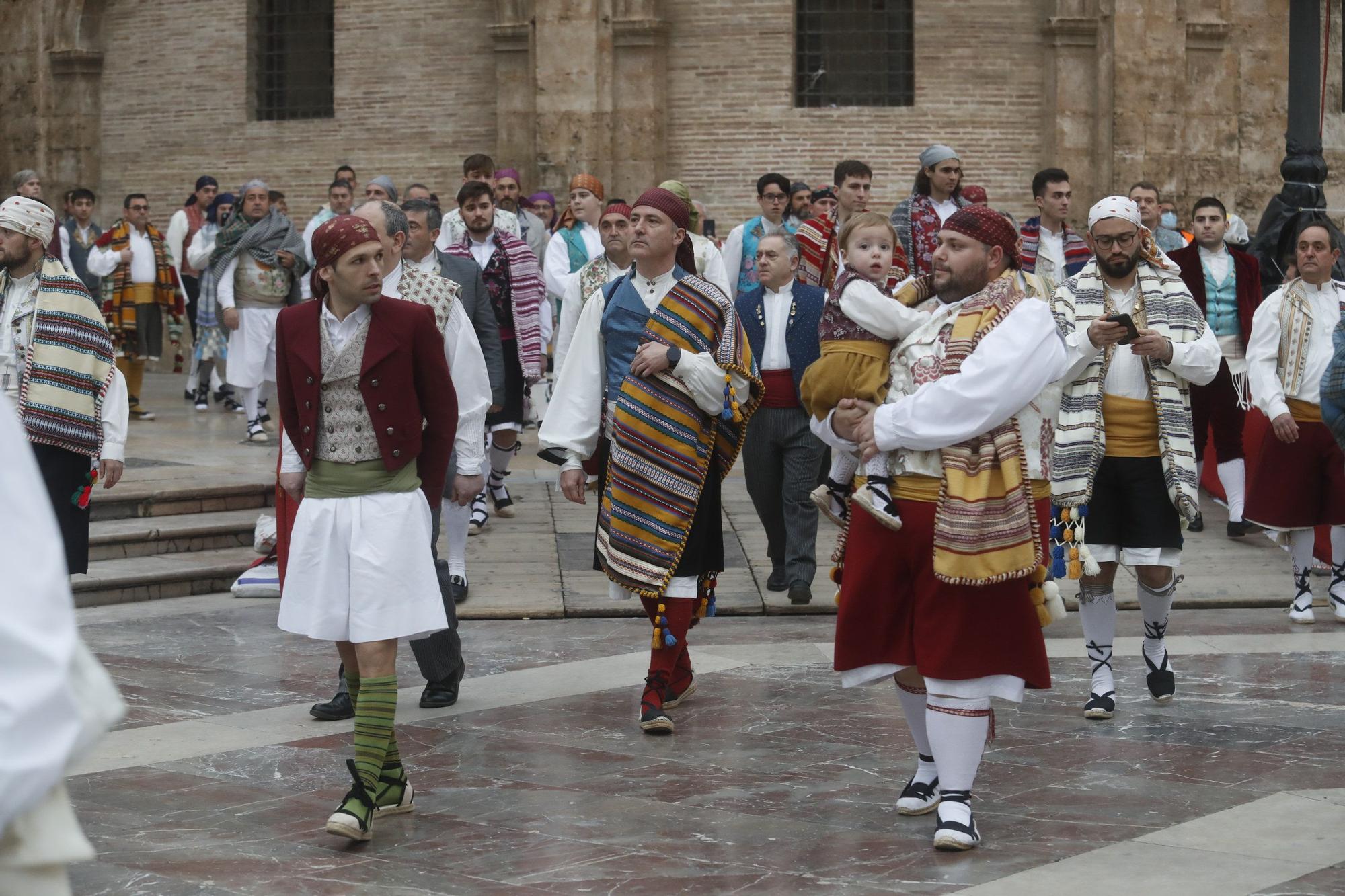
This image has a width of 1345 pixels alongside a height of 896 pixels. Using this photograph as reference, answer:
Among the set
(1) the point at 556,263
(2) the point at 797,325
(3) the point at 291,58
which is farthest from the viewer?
(3) the point at 291,58

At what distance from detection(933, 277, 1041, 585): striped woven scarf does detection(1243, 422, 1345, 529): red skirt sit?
488 cm

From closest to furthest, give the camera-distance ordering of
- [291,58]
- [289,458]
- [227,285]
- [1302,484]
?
[289,458] < [1302,484] < [227,285] < [291,58]

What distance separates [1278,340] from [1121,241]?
2.77m

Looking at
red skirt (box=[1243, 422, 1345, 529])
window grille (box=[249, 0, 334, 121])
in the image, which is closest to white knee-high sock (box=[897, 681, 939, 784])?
red skirt (box=[1243, 422, 1345, 529])

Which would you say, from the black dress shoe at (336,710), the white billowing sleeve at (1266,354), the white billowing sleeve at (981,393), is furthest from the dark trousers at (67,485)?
the white billowing sleeve at (1266,354)

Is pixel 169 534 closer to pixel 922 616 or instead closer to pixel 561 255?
pixel 561 255

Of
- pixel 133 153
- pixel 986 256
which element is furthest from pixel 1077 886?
pixel 133 153

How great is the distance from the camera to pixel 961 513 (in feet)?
17.6

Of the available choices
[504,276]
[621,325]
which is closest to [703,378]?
[621,325]

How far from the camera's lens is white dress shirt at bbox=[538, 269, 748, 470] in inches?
294

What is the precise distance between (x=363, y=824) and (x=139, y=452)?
29.9 feet

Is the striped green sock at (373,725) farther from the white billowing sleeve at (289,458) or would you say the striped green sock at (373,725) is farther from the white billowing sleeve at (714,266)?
the white billowing sleeve at (714,266)

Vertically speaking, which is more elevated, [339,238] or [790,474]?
[339,238]

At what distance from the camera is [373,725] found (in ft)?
18.3
